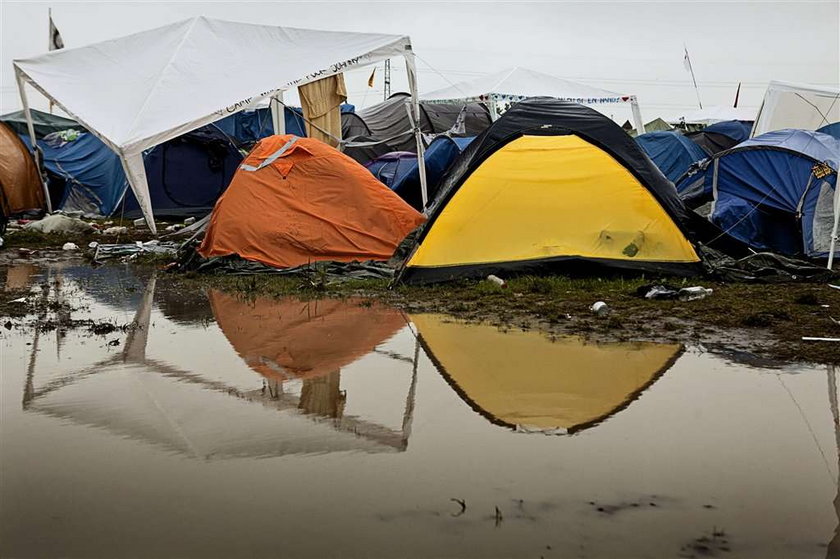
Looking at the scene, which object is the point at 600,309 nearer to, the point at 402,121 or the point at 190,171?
the point at 190,171

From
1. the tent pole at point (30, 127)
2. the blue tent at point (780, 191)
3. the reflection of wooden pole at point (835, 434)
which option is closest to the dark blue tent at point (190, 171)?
the tent pole at point (30, 127)

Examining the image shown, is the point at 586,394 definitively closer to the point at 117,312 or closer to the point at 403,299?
the point at 403,299

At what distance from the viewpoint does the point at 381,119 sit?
26656 millimetres

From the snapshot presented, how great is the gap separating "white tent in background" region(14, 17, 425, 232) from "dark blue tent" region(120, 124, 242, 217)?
308 cm

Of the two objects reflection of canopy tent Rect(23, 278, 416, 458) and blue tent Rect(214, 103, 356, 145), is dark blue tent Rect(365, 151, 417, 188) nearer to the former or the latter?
blue tent Rect(214, 103, 356, 145)

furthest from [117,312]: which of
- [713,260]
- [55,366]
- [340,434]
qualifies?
[713,260]

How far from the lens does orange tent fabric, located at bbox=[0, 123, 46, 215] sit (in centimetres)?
1967

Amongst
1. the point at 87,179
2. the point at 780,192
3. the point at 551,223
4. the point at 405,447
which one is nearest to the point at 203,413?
the point at 405,447

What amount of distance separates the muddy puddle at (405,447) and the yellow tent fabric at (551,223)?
88.6 inches

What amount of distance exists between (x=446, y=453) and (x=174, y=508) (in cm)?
134

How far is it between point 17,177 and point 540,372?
17149mm

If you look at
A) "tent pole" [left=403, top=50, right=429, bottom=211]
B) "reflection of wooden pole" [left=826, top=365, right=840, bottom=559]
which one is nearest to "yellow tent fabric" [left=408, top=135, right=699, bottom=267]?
"reflection of wooden pole" [left=826, top=365, right=840, bottom=559]

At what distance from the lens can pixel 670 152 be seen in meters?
21.2

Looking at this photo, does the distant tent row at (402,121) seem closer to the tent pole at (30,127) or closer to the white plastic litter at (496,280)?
the tent pole at (30,127)
